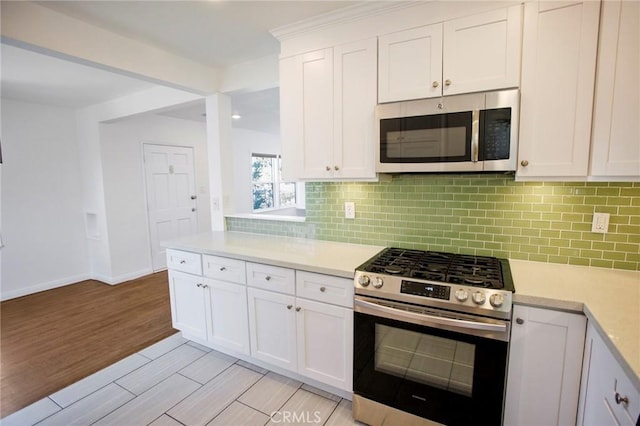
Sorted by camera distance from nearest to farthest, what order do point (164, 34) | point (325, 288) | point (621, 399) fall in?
1. point (621, 399)
2. point (325, 288)
3. point (164, 34)

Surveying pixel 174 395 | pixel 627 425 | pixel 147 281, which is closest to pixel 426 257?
pixel 627 425

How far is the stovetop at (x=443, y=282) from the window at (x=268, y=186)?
4.73 metres

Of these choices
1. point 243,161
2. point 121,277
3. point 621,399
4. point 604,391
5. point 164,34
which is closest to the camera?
point 621,399

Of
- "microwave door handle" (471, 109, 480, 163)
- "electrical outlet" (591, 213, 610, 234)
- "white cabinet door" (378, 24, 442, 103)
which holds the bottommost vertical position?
"electrical outlet" (591, 213, 610, 234)

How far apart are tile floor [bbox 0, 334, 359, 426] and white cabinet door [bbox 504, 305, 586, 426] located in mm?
950

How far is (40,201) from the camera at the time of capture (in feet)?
13.6

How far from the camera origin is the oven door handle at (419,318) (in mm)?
1438

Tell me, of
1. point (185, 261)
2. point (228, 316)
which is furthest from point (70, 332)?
point (228, 316)

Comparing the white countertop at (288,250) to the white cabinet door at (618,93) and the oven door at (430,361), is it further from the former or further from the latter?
the white cabinet door at (618,93)

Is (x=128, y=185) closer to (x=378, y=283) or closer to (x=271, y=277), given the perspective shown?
(x=271, y=277)

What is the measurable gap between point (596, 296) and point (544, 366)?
0.39 m

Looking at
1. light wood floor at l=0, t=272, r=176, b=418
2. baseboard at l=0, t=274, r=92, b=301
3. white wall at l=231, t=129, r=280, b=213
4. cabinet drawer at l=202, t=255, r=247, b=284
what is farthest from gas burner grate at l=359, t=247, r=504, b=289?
baseboard at l=0, t=274, r=92, b=301

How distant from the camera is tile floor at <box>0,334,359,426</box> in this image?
192 centimetres

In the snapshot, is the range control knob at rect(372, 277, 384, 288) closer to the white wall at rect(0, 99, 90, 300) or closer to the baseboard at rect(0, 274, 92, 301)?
the white wall at rect(0, 99, 90, 300)
